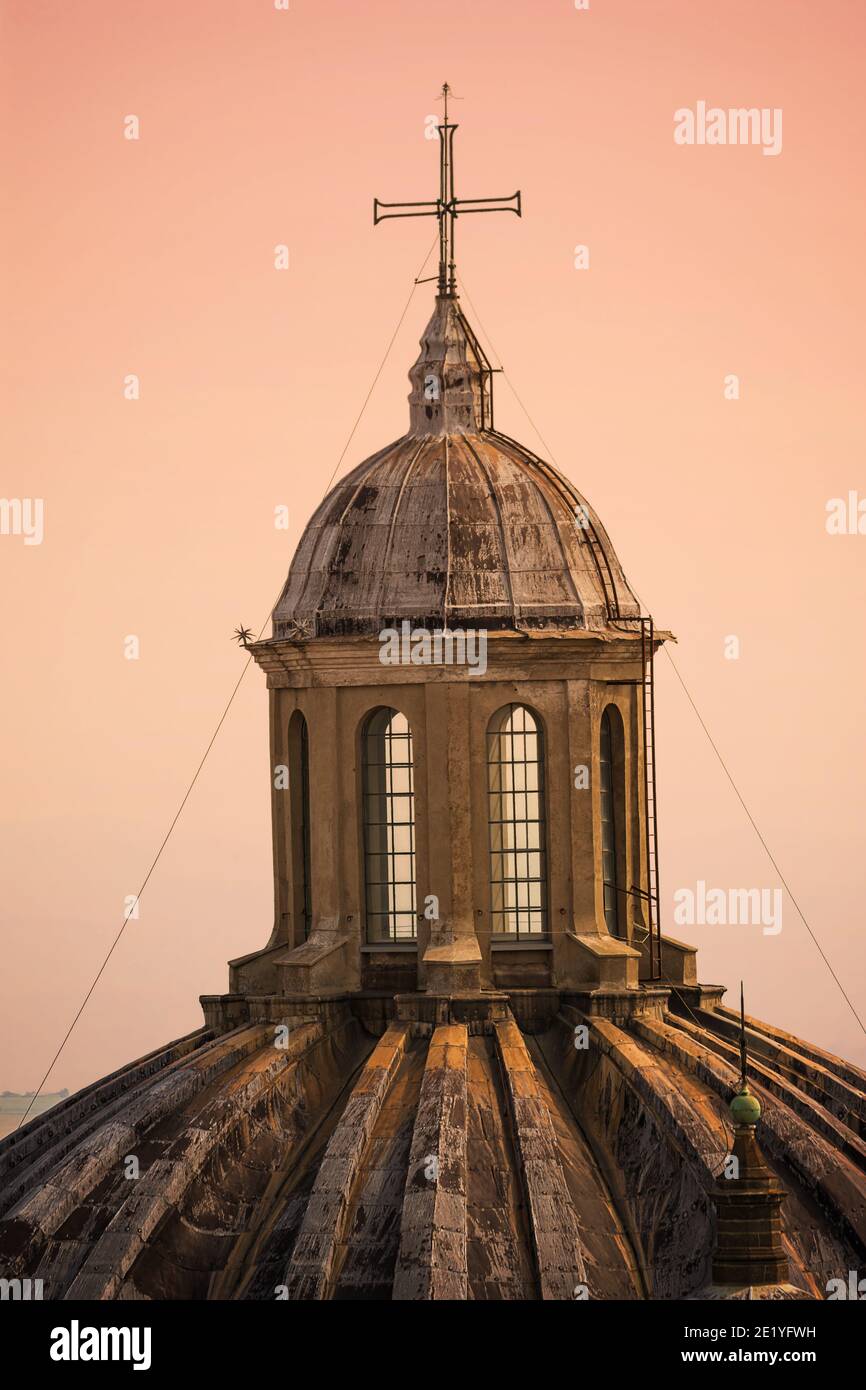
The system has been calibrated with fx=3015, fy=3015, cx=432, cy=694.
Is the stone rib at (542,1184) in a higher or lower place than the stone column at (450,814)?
lower

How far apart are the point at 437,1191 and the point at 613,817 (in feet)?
40.0

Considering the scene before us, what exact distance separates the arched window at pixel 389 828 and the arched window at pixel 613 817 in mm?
3948

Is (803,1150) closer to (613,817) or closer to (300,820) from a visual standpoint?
(613,817)

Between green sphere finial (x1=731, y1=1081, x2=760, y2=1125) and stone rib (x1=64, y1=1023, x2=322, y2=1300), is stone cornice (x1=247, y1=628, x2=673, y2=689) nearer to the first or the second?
stone rib (x1=64, y1=1023, x2=322, y2=1300)

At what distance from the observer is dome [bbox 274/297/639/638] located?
57594 millimetres

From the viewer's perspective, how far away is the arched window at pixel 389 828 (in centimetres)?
5809

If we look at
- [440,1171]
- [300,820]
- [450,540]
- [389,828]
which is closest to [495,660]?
[450,540]

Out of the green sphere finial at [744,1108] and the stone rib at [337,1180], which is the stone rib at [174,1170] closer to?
the stone rib at [337,1180]

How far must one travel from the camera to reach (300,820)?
196 ft

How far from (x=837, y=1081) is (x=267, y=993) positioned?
37.3ft

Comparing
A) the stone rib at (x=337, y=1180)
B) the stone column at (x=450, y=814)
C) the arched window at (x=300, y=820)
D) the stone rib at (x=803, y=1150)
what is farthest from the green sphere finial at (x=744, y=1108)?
the arched window at (x=300, y=820)
